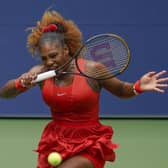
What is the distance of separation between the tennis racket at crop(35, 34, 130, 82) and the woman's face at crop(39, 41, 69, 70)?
34 millimetres

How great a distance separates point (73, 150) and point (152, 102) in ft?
10.2

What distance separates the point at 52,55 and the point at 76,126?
18.0 inches

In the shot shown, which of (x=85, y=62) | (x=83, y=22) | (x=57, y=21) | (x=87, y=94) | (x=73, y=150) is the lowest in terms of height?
(x=73, y=150)

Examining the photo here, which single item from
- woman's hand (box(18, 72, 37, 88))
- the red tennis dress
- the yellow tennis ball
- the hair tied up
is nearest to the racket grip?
woman's hand (box(18, 72, 37, 88))

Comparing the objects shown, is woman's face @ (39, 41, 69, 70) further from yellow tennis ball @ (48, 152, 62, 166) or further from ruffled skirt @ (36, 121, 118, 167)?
yellow tennis ball @ (48, 152, 62, 166)

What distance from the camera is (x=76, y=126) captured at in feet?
10.5

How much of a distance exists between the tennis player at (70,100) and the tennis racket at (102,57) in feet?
0.12

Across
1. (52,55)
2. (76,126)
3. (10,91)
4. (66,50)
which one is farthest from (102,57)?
(10,91)

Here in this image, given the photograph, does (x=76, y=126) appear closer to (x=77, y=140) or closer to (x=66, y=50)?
(x=77, y=140)

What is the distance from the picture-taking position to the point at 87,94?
3.14m

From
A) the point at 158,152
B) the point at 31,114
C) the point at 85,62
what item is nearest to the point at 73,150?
the point at 85,62

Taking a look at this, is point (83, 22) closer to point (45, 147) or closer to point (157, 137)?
point (157, 137)

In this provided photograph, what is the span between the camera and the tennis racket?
10.2ft

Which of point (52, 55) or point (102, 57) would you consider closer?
point (52, 55)
